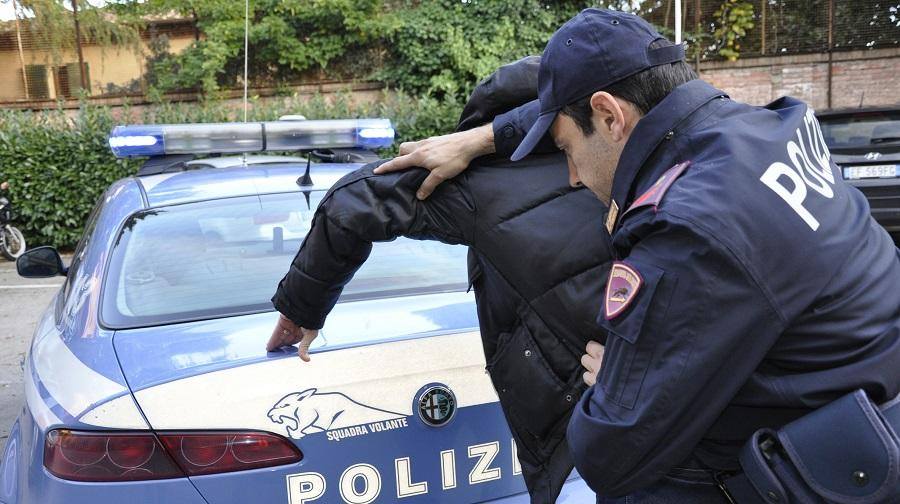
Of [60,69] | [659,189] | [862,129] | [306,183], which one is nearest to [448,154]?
[659,189]

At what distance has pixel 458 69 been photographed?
1284 cm

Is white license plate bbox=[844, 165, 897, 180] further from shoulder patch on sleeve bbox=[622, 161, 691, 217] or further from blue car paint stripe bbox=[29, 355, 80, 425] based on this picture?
blue car paint stripe bbox=[29, 355, 80, 425]

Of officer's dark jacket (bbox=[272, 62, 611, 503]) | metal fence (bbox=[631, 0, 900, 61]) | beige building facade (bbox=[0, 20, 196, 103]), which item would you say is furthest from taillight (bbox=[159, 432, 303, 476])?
metal fence (bbox=[631, 0, 900, 61])

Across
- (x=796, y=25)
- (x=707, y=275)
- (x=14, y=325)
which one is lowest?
(x=14, y=325)

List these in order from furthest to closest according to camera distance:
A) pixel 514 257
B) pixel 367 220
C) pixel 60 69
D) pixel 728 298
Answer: pixel 60 69 → pixel 367 220 → pixel 514 257 → pixel 728 298

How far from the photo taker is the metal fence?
45.8 ft

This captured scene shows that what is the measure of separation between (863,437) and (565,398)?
60 centimetres

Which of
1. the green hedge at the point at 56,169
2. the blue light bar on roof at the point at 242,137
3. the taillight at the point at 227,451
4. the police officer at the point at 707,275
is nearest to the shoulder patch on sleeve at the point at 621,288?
the police officer at the point at 707,275

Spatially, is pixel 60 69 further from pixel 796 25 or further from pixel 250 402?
pixel 250 402

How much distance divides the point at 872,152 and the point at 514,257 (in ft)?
22.3

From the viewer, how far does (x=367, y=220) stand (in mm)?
1709

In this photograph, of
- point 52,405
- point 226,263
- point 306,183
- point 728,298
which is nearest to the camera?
point 728,298

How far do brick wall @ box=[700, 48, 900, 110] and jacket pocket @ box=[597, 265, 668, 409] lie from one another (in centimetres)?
1380

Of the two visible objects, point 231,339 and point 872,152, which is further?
point 872,152
